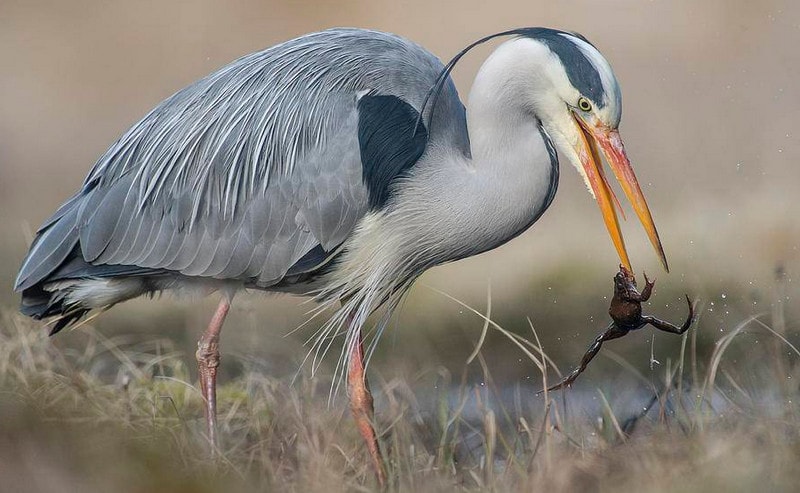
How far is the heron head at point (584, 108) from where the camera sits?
3713mm

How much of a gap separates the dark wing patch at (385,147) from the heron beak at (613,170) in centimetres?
57

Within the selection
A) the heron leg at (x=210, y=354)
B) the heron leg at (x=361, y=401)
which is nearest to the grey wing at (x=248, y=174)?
the heron leg at (x=210, y=354)

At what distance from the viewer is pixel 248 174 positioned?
4293mm

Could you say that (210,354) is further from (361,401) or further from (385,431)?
(385,431)

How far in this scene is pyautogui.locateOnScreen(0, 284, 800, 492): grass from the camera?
3211 millimetres

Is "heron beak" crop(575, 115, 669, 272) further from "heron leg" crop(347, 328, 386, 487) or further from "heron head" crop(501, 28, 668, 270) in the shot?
"heron leg" crop(347, 328, 386, 487)

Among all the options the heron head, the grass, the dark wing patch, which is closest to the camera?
the grass

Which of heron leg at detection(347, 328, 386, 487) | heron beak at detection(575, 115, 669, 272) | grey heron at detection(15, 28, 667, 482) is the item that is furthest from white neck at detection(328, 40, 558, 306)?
heron leg at detection(347, 328, 386, 487)

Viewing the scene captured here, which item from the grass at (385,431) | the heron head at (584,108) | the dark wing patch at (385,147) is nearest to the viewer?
the grass at (385,431)

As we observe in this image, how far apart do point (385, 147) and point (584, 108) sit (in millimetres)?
675

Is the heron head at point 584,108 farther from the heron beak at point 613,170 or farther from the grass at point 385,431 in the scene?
the grass at point 385,431

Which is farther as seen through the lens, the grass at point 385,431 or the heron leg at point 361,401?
the heron leg at point 361,401

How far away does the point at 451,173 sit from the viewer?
408cm

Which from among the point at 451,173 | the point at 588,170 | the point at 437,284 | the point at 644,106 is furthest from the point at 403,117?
the point at 644,106
